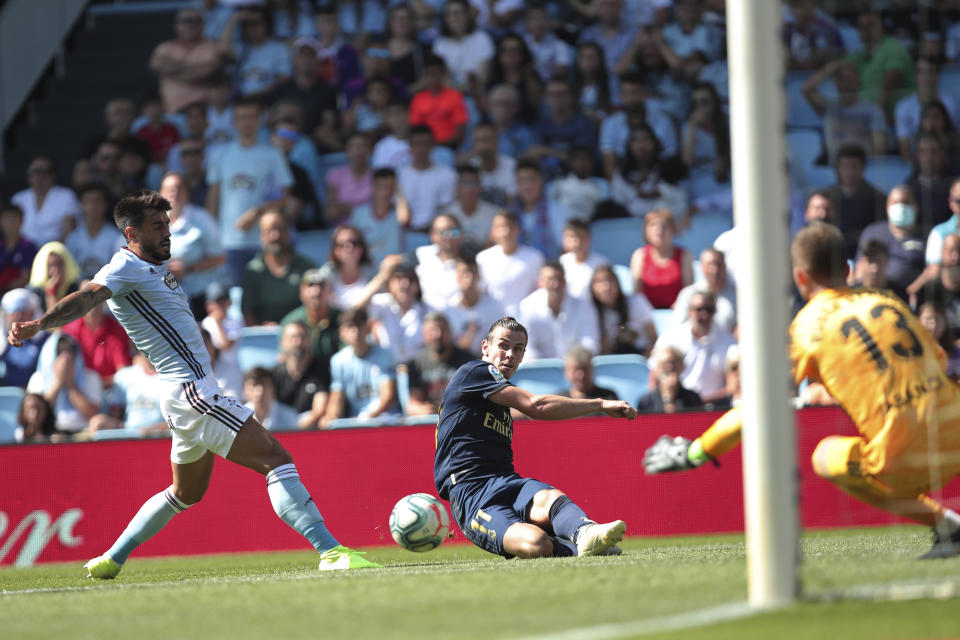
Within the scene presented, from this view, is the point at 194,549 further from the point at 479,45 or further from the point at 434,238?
the point at 479,45

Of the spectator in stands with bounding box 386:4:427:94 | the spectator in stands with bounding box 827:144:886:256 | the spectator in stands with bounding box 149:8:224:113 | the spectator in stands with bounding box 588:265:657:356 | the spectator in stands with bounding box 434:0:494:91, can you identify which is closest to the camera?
the spectator in stands with bounding box 827:144:886:256

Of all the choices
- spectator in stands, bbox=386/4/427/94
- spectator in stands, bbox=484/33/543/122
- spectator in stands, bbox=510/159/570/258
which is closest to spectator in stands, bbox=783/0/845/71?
A: spectator in stands, bbox=510/159/570/258

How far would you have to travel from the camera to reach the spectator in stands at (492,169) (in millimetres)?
13922

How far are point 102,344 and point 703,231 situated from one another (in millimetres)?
6159

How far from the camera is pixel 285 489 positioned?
24.4 feet

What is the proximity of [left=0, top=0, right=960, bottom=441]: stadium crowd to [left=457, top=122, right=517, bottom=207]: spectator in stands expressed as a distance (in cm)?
2

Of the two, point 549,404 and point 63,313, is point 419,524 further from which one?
point 63,313

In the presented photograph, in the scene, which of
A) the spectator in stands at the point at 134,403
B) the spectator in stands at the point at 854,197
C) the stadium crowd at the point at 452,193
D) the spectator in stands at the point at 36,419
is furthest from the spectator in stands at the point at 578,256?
the spectator in stands at the point at 36,419

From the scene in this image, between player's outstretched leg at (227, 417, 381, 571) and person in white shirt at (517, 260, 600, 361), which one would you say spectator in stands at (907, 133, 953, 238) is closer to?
person in white shirt at (517, 260, 600, 361)

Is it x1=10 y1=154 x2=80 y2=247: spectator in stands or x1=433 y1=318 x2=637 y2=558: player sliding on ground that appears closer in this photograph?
x1=433 y1=318 x2=637 y2=558: player sliding on ground

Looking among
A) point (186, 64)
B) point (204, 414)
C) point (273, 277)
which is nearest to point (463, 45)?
point (186, 64)

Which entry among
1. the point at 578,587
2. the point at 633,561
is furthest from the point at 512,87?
the point at 578,587

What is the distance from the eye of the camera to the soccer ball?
811 centimetres

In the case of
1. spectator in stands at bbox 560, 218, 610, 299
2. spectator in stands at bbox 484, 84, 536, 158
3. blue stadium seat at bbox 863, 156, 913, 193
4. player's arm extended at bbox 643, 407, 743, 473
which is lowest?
player's arm extended at bbox 643, 407, 743, 473
